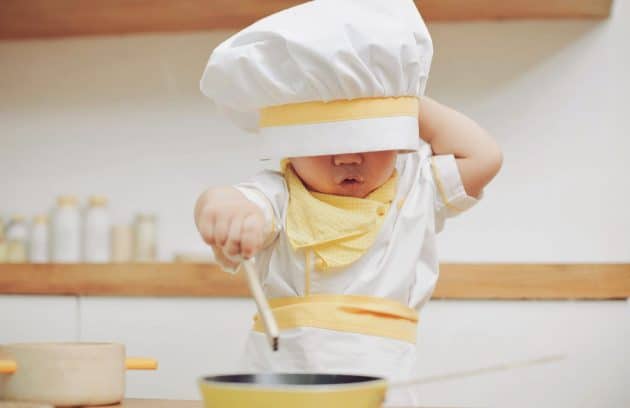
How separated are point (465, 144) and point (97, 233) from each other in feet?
4.54

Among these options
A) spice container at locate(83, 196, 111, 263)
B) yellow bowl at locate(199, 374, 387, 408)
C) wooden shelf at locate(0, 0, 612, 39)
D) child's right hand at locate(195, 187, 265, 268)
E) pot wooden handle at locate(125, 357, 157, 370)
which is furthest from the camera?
spice container at locate(83, 196, 111, 263)

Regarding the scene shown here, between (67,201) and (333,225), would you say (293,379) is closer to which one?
(333,225)

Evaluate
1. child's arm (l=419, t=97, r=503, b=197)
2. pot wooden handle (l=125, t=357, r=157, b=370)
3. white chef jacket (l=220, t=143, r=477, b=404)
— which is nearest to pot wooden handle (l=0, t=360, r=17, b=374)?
pot wooden handle (l=125, t=357, r=157, b=370)

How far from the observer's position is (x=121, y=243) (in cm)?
221

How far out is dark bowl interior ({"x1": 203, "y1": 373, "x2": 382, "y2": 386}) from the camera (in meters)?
0.56

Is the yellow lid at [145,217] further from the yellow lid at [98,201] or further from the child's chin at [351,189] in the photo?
the child's chin at [351,189]

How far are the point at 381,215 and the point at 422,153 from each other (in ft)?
0.44

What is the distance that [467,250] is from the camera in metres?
2.10

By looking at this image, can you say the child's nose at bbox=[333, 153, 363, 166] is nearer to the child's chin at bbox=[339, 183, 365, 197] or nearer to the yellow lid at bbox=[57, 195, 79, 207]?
the child's chin at bbox=[339, 183, 365, 197]

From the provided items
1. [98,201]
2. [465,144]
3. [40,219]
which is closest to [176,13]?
[98,201]

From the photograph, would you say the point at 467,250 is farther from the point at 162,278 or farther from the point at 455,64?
the point at 162,278

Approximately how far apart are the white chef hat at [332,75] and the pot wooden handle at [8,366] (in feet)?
1.00

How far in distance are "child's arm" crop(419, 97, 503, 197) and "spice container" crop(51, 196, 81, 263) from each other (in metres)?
1.39

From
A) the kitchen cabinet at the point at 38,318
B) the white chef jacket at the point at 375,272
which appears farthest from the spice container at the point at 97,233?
the white chef jacket at the point at 375,272
